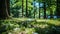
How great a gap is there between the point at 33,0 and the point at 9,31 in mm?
21687

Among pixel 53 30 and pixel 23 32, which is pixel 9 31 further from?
pixel 53 30

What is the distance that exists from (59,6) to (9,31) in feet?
46.3

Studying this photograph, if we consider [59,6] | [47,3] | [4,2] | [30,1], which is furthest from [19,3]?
[4,2]

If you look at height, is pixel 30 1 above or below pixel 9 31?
above

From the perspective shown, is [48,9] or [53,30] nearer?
[53,30]

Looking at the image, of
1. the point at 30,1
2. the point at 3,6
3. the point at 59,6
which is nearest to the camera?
the point at 3,6

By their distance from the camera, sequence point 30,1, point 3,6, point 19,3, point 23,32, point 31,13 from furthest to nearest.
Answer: point 31,13, point 30,1, point 19,3, point 3,6, point 23,32

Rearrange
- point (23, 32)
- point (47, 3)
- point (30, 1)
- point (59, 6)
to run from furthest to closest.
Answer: point (30, 1), point (47, 3), point (59, 6), point (23, 32)

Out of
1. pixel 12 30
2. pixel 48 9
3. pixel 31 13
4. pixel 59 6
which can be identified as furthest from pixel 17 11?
pixel 12 30

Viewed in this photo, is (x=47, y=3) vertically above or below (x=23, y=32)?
above

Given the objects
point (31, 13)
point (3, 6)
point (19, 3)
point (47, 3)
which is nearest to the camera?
point (3, 6)

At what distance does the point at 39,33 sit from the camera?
21.4 ft

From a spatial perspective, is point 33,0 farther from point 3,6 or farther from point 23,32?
point 23,32

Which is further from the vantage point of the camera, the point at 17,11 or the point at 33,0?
the point at 17,11
